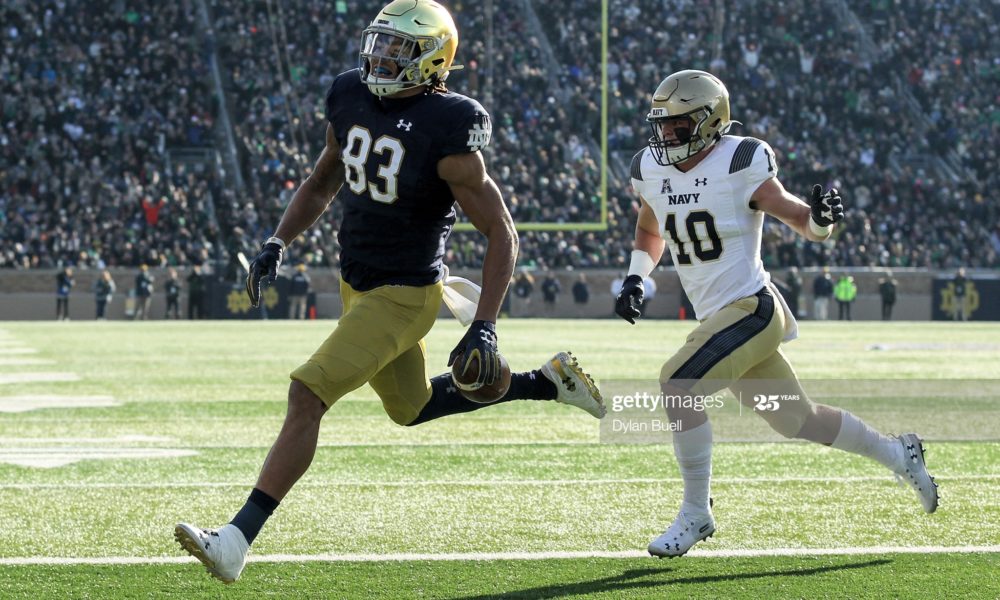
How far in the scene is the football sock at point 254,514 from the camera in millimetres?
3936

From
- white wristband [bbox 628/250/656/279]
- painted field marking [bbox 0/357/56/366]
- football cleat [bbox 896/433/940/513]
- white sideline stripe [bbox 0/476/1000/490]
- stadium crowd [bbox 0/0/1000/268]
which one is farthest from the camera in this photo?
stadium crowd [bbox 0/0/1000/268]

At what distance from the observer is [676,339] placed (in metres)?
20.2

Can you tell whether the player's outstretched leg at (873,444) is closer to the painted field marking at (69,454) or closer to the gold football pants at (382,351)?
the gold football pants at (382,351)

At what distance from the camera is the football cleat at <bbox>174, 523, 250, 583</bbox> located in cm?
376

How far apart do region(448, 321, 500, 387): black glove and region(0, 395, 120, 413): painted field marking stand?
6.45m

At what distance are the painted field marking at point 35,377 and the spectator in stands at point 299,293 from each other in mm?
14540

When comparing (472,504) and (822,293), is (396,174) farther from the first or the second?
(822,293)

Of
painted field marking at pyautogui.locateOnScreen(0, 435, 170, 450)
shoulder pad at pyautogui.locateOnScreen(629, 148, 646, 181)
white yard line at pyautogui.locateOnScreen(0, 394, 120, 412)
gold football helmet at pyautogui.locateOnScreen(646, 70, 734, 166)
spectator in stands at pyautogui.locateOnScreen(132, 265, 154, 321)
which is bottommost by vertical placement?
spectator in stands at pyautogui.locateOnScreen(132, 265, 154, 321)

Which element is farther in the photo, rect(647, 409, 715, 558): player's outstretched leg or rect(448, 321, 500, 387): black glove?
rect(647, 409, 715, 558): player's outstretched leg

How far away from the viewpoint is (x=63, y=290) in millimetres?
27078

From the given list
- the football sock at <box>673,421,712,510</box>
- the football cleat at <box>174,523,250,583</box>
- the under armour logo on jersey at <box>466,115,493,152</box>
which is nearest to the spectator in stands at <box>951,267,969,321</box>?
the football sock at <box>673,421,712,510</box>

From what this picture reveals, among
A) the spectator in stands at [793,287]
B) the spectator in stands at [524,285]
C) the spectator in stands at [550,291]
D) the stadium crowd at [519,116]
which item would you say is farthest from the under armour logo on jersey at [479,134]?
the spectator in stands at [550,291]

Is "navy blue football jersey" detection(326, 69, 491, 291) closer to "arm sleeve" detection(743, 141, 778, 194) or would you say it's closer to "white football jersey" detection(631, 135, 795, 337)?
"white football jersey" detection(631, 135, 795, 337)

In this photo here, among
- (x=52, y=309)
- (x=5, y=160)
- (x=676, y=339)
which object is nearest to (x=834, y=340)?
(x=676, y=339)
